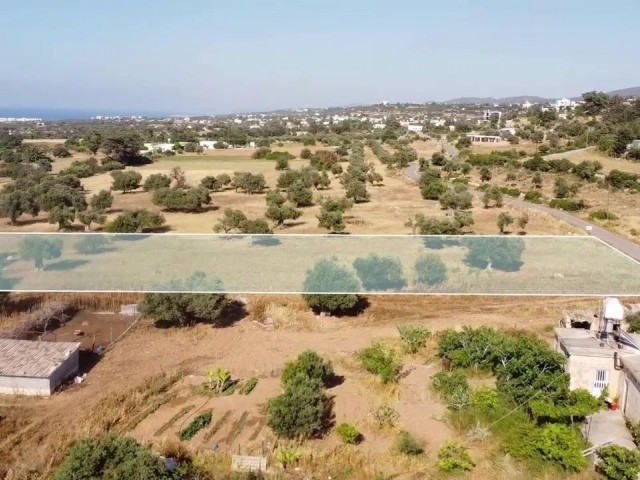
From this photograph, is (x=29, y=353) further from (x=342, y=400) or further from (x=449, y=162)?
(x=449, y=162)

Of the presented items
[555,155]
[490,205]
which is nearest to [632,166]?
[555,155]

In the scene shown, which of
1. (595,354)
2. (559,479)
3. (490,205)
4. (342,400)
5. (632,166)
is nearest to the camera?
(559,479)

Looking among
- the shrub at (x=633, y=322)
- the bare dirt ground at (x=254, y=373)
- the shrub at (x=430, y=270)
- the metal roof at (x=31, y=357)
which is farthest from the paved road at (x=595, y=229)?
the metal roof at (x=31, y=357)

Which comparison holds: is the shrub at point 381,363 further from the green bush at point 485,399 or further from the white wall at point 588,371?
the white wall at point 588,371

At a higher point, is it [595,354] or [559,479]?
[595,354]

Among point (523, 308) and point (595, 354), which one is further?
point (523, 308)

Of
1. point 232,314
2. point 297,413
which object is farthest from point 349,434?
point 232,314
